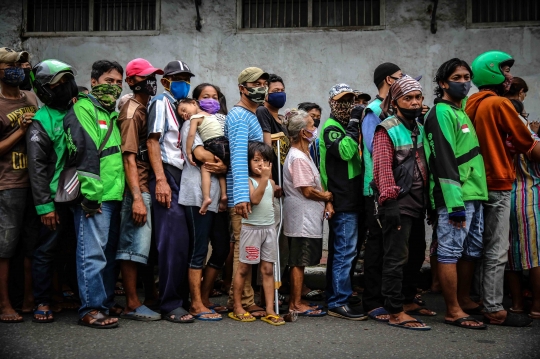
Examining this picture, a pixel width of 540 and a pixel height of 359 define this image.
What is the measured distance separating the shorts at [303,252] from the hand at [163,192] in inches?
47.6

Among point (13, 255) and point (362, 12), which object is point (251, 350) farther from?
point (362, 12)

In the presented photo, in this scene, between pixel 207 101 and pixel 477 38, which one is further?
pixel 477 38

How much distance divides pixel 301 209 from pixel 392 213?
96 cm

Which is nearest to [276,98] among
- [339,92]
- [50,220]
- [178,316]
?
[339,92]

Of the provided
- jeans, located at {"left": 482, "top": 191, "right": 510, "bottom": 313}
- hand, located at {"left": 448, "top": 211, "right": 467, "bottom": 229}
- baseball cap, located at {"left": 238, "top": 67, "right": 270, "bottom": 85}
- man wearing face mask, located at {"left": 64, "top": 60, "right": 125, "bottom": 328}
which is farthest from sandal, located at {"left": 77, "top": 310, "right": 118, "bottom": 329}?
jeans, located at {"left": 482, "top": 191, "right": 510, "bottom": 313}

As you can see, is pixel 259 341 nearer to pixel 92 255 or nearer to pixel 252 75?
pixel 92 255

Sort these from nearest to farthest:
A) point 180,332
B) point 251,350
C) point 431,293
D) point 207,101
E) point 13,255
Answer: point 251,350 < point 180,332 < point 13,255 < point 207,101 < point 431,293

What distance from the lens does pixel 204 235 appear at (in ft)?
19.6

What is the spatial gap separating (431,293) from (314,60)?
400 cm

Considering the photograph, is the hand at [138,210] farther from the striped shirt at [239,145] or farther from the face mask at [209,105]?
the face mask at [209,105]

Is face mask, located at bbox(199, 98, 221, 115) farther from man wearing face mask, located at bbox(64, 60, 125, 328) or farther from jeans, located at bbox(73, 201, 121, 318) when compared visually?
jeans, located at bbox(73, 201, 121, 318)

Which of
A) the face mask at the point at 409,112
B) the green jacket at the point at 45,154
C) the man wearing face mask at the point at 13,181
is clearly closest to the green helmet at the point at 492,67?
the face mask at the point at 409,112

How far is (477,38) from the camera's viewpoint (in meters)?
9.52

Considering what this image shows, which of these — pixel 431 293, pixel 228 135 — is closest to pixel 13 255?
pixel 228 135
